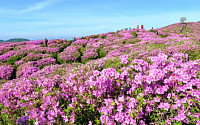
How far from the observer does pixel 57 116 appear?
4184mm

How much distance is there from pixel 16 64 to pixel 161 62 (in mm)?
16223

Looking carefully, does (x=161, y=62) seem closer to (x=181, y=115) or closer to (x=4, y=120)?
(x=181, y=115)

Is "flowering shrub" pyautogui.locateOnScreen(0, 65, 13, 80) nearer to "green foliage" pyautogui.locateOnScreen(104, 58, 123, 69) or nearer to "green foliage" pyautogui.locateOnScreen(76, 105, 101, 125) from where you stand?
"green foliage" pyautogui.locateOnScreen(104, 58, 123, 69)

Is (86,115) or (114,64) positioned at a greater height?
(114,64)

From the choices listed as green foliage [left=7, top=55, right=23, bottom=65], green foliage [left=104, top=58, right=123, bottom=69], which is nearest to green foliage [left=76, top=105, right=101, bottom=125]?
green foliage [left=104, top=58, right=123, bottom=69]

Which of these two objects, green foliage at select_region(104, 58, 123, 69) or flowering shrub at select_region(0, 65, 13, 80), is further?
flowering shrub at select_region(0, 65, 13, 80)

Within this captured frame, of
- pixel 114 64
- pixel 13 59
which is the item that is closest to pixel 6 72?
pixel 13 59

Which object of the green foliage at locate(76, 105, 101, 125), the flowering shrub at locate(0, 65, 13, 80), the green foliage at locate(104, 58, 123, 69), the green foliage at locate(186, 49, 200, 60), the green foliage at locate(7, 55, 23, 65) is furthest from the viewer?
the green foliage at locate(7, 55, 23, 65)

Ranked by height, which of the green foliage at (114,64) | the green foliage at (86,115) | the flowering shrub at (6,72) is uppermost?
the green foliage at (114,64)

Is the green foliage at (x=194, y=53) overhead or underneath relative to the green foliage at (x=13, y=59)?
overhead

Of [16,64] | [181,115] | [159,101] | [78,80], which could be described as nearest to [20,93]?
[78,80]

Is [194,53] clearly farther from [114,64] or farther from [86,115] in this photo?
[86,115]

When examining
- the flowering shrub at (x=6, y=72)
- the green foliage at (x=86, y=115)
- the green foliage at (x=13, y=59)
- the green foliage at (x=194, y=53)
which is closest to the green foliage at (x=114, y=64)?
the green foliage at (x=86, y=115)

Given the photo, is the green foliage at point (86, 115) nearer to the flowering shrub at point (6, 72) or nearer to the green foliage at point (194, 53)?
the green foliage at point (194, 53)
